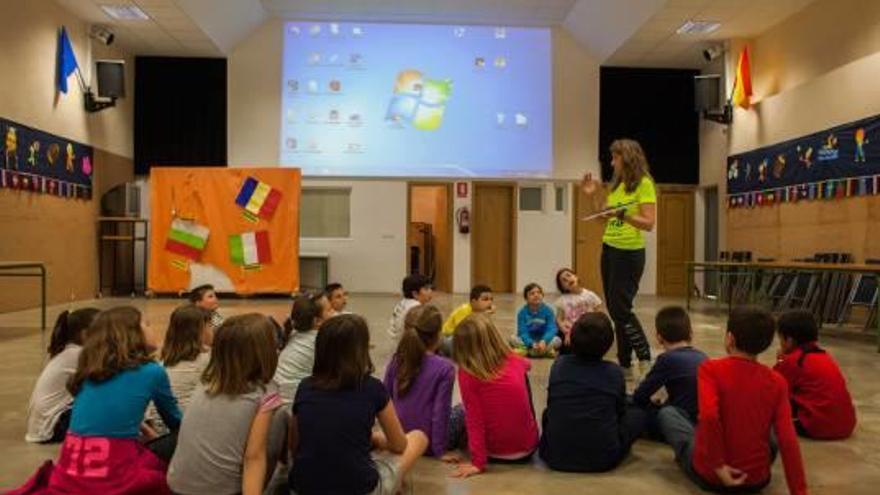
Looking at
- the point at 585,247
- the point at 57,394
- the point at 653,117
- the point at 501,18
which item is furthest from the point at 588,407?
the point at 653,117

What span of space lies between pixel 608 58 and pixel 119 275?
8.94 meters

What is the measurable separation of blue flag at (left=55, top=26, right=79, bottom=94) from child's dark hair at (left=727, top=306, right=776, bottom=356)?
1025 centimetres

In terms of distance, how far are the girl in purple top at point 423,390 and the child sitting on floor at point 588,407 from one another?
405 millimetres

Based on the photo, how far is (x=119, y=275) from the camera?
12.4 m

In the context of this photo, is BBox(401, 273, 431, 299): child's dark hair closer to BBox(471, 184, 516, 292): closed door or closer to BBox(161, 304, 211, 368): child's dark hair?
BBox(161, 304, 211, 368): child's dark hair

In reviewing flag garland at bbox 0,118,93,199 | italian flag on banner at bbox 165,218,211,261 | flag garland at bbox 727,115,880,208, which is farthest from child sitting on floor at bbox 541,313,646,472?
italian flag on banner at bbox 165,218,211,261

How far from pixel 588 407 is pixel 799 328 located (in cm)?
115

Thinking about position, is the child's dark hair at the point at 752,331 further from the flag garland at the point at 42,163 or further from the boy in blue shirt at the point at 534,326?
the flag garland at the point at 42,163

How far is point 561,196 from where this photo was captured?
13.5m

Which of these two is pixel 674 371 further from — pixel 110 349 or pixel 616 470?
pixel 110 349

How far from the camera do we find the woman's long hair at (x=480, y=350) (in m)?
2.88

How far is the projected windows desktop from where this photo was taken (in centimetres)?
1302

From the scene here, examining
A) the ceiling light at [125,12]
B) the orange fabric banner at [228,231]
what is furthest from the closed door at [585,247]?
the ceiling light at [125,12]

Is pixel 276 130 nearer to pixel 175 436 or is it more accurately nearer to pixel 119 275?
pixel 119 275
